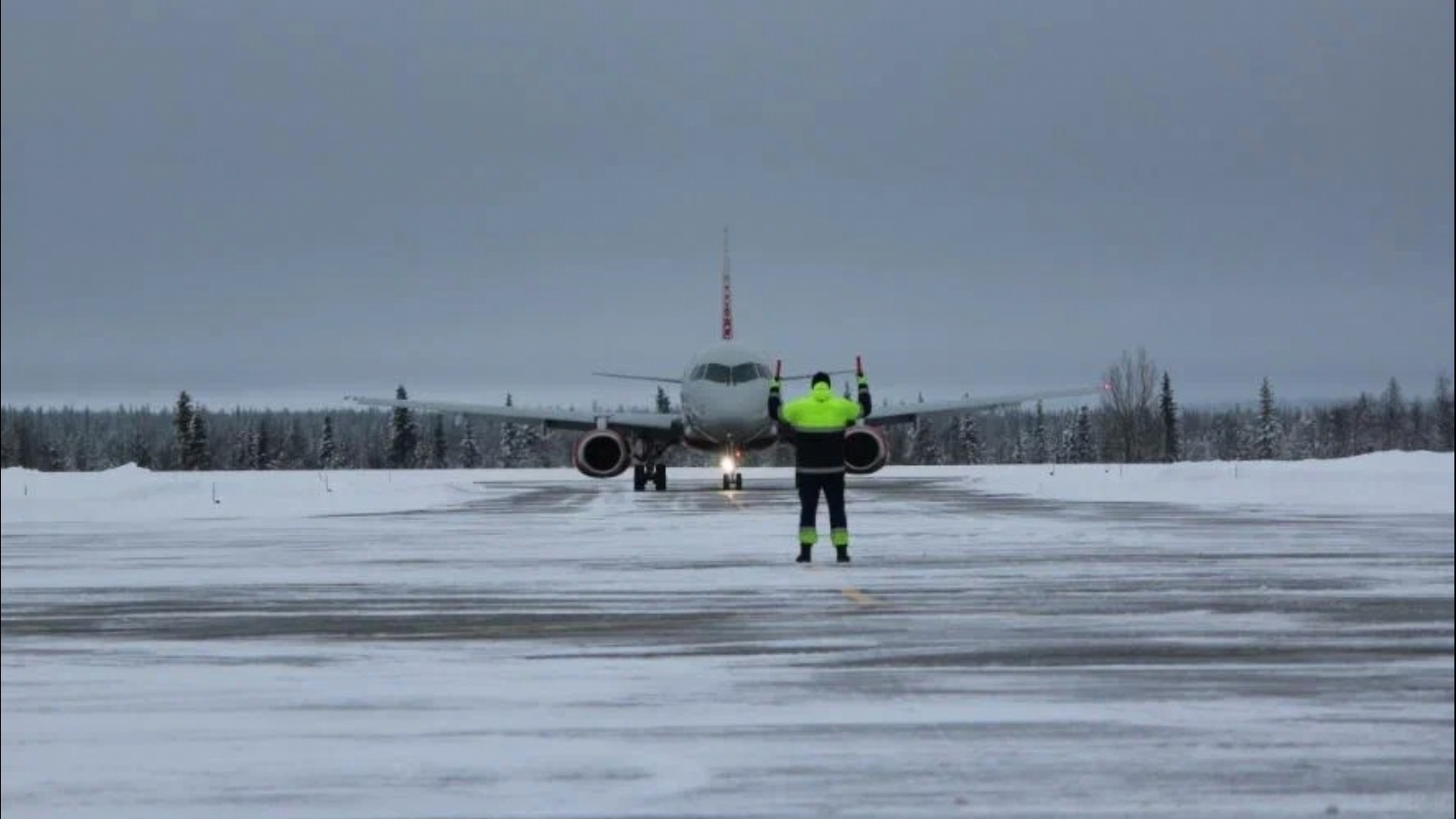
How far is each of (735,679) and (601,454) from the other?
1407 inches

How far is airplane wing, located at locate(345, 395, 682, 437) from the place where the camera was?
47469mm

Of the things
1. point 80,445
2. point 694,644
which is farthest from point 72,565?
point 80,445

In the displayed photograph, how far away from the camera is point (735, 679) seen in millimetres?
10195

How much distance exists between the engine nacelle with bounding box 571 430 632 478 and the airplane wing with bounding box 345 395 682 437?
0.77 meters

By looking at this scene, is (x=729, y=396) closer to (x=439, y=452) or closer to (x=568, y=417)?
(x=568, y=417)

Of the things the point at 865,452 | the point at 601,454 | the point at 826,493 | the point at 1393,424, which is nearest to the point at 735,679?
the point at 826,493

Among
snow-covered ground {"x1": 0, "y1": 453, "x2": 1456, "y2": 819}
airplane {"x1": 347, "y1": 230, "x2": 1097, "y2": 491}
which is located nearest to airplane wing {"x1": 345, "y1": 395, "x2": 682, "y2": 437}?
airplane {"x1": 347, "y1": 230, "x2": 1097, "y2": 491}

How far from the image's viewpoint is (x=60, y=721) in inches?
354

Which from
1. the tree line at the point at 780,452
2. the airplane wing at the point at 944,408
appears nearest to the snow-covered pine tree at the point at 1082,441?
the tree line at the point at 780,452

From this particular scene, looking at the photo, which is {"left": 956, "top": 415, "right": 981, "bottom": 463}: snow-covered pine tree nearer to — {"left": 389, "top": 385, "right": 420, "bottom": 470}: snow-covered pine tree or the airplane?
{"left": 389, "top": 385, "right": 420, "bottom": 470}: snow-covered pine tree

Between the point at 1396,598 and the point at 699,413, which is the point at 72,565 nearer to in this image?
the point at 1396,598

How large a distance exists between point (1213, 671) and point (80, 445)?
191 m

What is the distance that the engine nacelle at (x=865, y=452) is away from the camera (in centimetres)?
3731

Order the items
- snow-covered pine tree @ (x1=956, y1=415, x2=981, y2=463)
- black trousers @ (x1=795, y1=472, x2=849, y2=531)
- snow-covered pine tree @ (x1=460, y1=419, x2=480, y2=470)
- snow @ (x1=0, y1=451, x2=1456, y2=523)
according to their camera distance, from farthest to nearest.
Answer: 1. snow-covered pine tree @ (x1=460, y1=419, x2=480, y2=470)
2. snow-covered pine tree @ (x1=956, y1=415, x2=981, y2=463)
3. snow @ (x1=0, y1=451, x2=1456, y2=523)
4. black trousers @ (x1=795, y1=472, x2=849, y2=531)
